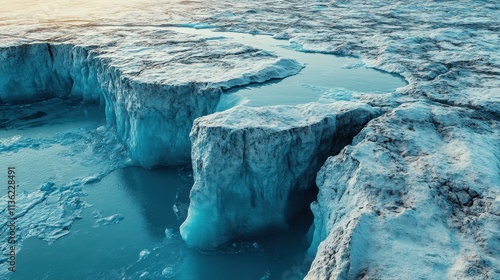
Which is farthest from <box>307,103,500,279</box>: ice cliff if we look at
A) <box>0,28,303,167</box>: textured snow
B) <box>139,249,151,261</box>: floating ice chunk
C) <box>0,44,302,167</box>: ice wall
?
<box>0,28,303,167</box>: textured snow

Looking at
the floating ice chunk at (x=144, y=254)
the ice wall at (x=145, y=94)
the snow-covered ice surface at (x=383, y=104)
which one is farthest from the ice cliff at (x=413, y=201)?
the ice wall at (x=145, y=94)

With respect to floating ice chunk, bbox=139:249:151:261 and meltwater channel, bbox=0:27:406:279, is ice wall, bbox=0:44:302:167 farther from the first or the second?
floating ice chunk, bbox=139:249:151:261

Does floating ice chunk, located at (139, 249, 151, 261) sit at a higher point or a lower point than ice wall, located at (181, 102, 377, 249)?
lower

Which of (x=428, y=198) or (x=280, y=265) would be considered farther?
(x=280, y=265)

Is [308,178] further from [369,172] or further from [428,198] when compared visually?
[428,198]

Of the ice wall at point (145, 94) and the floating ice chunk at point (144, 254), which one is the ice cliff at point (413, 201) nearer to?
the floating ice chunk at point (144, 254)

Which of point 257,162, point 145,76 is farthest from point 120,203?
point 257,162

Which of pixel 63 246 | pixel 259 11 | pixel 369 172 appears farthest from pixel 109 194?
pixel 259 11
